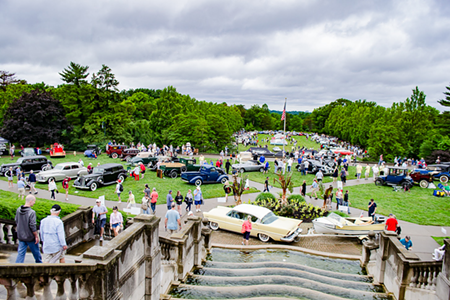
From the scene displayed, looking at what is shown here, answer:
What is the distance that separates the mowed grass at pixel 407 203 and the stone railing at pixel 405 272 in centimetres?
965

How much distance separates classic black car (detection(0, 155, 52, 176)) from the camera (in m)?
24.7

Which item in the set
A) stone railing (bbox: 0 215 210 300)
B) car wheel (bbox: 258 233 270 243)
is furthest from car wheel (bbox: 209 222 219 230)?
stone railing (bbox: 0 215 210 300)

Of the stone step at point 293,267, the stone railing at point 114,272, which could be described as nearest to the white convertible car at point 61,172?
the stone step at point 293,267

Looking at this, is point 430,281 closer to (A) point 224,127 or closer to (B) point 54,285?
(B) point 54,285

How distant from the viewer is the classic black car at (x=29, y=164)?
2472cm

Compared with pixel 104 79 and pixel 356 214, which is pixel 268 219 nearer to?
pixel 356 214

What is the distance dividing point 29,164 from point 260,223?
21915 mm

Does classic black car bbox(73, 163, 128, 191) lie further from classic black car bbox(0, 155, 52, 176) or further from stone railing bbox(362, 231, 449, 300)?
stone railing bbox(362, 231, 449, 300)

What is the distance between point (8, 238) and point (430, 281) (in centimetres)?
1122

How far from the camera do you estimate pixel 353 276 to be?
9.84 meters

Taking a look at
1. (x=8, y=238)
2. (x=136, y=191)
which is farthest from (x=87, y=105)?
(x=8, y=238)

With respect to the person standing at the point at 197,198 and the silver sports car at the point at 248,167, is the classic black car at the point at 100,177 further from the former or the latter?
the silver sports car at the point at 248,167

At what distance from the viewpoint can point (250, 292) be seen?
25.3ft

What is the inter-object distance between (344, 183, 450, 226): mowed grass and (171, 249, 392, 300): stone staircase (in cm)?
1010
